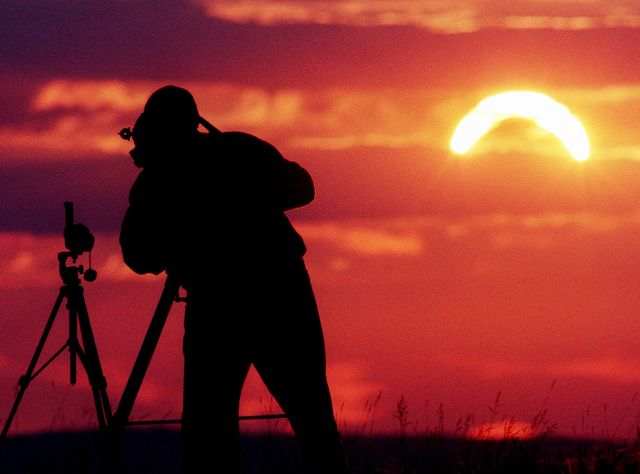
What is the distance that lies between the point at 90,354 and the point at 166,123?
368 cm

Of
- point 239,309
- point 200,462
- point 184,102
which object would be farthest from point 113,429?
point 184,102

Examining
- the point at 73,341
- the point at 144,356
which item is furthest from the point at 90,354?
the point at 144,356

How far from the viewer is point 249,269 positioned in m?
6.94

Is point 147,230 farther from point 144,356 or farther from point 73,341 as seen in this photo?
point 73,341

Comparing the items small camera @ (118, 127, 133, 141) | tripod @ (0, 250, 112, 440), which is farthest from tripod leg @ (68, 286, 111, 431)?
small camera @ (118, 127, 133, 141)

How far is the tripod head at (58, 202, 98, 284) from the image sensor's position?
376 inches

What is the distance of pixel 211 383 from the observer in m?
6.98

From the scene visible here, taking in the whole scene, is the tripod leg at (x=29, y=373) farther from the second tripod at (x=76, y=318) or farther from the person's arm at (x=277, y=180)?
the person's arm at (x=277, y=180)

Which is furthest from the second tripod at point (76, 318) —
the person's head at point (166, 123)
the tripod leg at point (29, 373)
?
the person's head at point (166, 123)

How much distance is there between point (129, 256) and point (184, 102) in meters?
0.99

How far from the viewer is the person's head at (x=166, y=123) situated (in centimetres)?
678

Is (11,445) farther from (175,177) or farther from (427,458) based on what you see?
(175,177)

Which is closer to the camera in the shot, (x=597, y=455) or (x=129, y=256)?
(x=129, y=256)

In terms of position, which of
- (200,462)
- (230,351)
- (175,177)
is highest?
(175,177)
